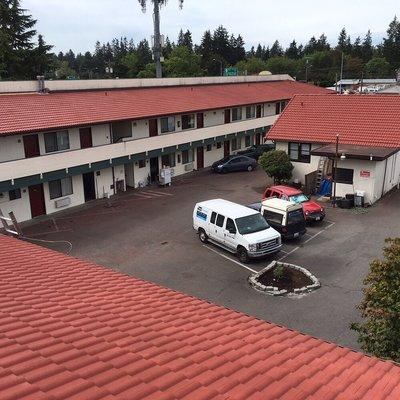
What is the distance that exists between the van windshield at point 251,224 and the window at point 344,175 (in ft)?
32.5

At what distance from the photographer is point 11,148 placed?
25.0 metres

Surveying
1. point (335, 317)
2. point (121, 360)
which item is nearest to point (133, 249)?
point (335, 317)

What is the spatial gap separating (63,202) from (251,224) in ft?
45.7

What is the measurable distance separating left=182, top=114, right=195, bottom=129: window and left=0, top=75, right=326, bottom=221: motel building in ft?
0.29

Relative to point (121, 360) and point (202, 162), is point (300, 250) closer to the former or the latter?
point (121, 360)

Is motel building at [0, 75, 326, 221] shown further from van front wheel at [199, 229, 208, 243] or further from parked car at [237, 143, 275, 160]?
van front wheel at [199, 229, 208, 243]

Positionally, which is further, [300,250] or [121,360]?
[300,250]

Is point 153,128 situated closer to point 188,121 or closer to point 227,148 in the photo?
point 188,121

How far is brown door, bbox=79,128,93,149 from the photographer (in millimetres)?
29094

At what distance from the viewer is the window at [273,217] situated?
22078mm

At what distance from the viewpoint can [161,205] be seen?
97.7ft

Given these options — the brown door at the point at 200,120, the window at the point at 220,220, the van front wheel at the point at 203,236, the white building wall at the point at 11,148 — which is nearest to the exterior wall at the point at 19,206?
the white building wall at the point at 11,148

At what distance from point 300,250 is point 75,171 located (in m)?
15.1

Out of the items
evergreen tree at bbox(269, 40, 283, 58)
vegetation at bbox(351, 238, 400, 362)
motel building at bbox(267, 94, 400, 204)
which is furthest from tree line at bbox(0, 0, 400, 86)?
vegetation at bbox(351, 238, 400, 362)
